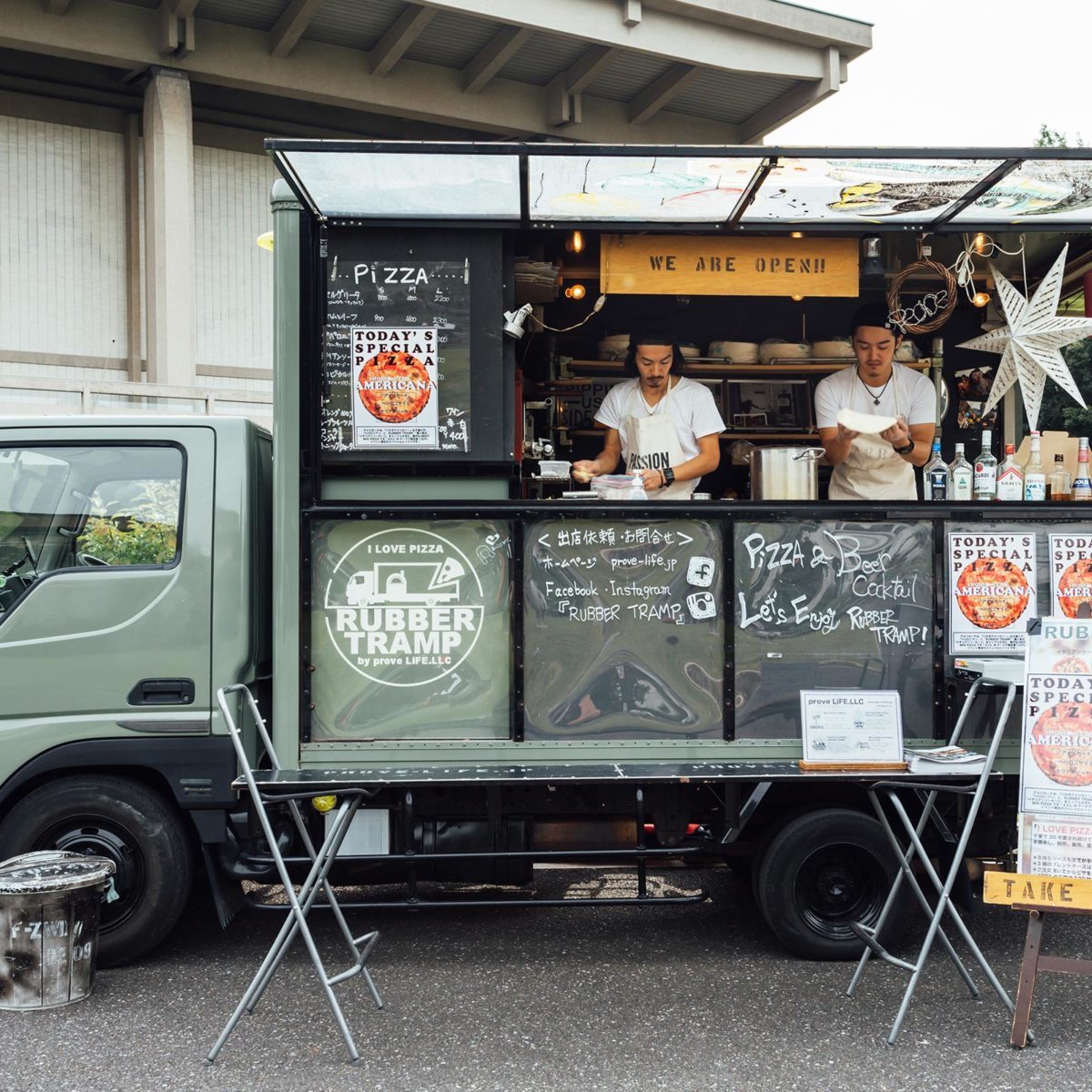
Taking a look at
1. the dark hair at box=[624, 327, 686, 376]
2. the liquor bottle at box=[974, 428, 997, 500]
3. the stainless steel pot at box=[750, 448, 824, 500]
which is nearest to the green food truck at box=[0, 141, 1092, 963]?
the liquor bottle at box=[974, 428, 997, 500]

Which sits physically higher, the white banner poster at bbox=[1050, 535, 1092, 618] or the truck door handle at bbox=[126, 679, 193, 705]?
the white banner poster at bbox=[1050, 535, 1092, 618]

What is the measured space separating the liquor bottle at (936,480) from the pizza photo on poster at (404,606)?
208 centimetres

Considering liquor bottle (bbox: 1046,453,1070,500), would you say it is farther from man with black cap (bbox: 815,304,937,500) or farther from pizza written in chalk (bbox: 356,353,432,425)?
pizza written in chalk (bbox: 356,353,432,425)

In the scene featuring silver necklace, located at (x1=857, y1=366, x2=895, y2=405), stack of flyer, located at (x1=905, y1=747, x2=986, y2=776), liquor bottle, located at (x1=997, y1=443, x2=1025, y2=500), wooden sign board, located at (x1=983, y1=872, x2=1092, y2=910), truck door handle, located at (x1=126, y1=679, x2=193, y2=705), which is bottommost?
wooden sign board, located at (x1=983, y1=872, x2=1092, y2=910)

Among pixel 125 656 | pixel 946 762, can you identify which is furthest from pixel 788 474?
pixel 125 656

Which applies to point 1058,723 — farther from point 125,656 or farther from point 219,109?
point 219,109

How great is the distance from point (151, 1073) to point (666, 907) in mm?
2615

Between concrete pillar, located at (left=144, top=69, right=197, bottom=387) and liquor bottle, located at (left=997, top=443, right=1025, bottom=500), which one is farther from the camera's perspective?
concrete pillar, located at (left=144, top=69, right=197, bottom=387)

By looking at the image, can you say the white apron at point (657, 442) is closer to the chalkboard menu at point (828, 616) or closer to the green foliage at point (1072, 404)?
the chalkboard menu at point (828, 616)

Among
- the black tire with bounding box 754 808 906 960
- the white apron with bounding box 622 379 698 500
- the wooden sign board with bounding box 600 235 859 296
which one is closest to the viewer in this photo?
the black tire with bounding box 754 808 906 960

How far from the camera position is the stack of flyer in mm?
4020

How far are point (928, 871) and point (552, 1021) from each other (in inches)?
57.4

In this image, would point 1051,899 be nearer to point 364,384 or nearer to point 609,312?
point 364,384

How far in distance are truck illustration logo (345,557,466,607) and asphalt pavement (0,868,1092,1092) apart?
5.01 ft
